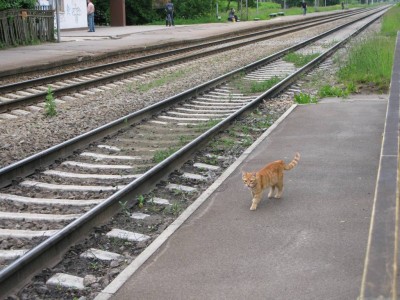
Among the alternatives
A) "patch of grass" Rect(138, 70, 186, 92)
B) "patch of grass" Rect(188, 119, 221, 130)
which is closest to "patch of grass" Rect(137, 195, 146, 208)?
"patch of grass" Rect(188, 119, 221, 130)

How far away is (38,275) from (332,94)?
365 inches

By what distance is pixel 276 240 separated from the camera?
508cm

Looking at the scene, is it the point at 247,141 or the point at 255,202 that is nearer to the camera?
the point at 255,202

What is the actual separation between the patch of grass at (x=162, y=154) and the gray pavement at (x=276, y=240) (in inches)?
38.0

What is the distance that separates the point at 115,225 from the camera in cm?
577

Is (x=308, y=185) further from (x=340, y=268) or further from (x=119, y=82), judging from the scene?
(x=119, y=82)

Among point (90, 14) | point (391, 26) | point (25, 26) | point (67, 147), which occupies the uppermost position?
point (90, 14)

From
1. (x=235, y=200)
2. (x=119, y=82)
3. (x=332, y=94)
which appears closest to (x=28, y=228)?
(x=235, y=200)

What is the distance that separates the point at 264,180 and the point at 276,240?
1.02 meters

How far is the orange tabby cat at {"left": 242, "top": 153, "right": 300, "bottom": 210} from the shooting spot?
585 cm

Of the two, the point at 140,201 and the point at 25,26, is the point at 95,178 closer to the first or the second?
the point at 140,201

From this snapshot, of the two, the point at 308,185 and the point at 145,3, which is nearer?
the point at 308,185

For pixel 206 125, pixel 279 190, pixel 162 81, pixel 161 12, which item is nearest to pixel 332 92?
pixel 206 125

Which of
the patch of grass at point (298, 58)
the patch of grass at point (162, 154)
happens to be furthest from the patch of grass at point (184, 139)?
the patch of grass at point (298, 58)
